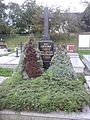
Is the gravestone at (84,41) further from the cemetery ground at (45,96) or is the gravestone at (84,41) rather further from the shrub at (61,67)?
the cemetery ground at (45,96)

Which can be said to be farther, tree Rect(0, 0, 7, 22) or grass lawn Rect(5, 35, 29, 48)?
tree Rect(0, 0, 7, 22)

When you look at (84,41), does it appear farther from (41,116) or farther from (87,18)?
(41,116)

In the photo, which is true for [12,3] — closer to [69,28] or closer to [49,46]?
[69,28]

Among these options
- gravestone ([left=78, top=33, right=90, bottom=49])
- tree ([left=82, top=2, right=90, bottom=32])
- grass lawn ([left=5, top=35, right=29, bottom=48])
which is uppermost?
tree ([left=82, top=2, right=90, bottom=32])

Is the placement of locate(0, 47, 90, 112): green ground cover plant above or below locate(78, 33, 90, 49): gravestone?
above

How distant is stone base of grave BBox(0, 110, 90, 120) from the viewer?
445cm

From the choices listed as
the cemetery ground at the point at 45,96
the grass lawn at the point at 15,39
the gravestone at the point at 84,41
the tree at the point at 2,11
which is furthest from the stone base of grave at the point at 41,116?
the tree at the point at 2,11

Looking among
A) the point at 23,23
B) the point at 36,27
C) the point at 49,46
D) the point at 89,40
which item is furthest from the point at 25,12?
the point at 49,46

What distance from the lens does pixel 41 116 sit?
14.7ft

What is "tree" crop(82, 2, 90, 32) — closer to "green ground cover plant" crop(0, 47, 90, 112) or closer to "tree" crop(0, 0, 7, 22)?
"tree" crop(0, 0, 7, 22)

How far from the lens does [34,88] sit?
529 centimetres

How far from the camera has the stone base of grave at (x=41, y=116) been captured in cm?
445

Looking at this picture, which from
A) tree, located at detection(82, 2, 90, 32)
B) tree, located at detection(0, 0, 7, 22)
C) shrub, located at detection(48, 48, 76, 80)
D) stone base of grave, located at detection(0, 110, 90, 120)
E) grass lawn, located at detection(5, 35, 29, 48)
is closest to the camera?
stone base of grave, located at detection(0, 110, 90, 120)

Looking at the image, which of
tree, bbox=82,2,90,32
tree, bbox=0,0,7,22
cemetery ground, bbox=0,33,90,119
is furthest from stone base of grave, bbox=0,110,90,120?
tree, bbox=0,0,7,22
